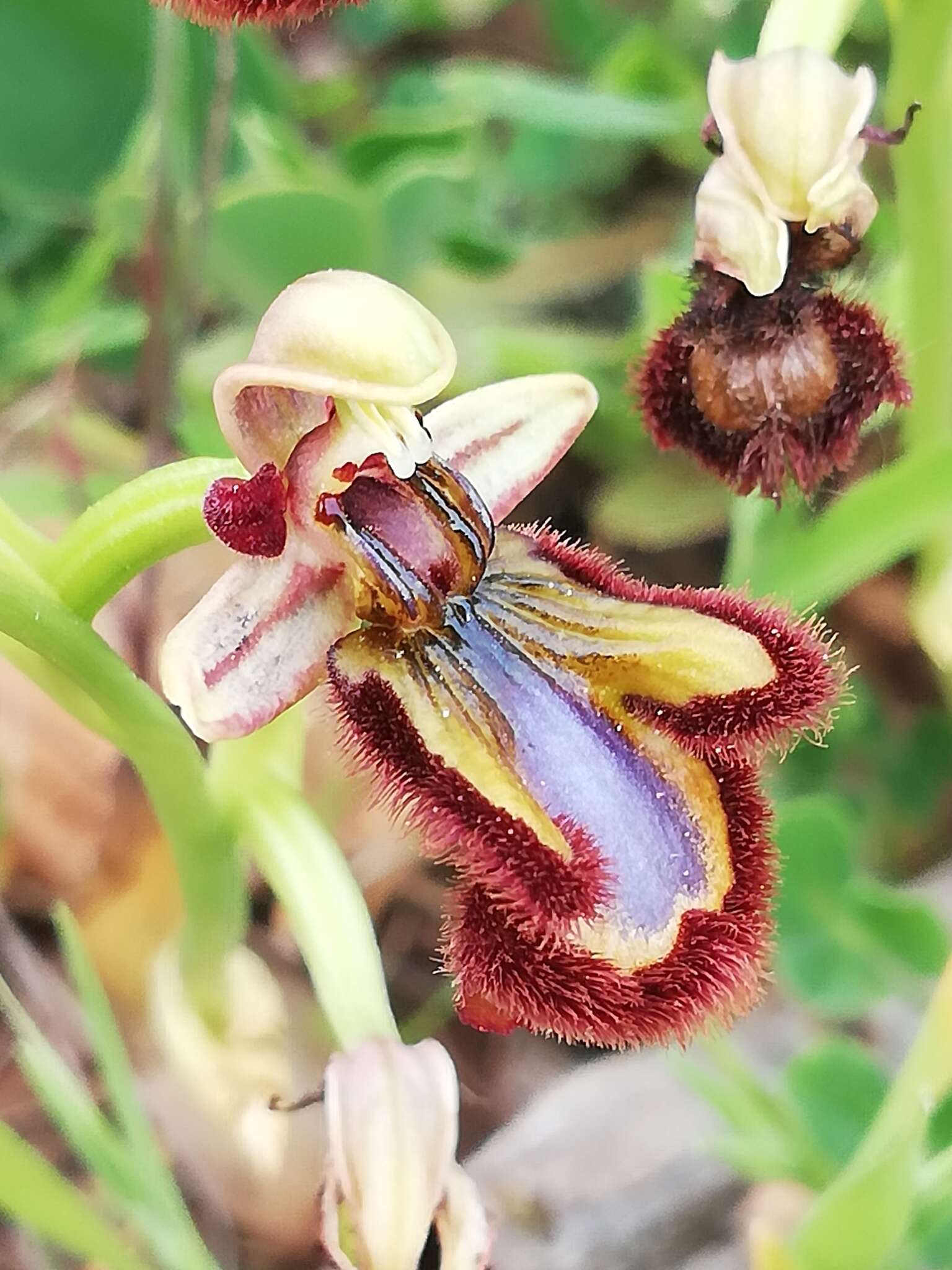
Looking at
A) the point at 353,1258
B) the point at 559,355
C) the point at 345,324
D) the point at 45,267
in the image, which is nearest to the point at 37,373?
the point at 45,267

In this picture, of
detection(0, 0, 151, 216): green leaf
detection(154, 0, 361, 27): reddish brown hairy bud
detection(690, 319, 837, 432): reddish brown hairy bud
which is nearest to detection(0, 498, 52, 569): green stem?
detection(154, 0, 361, 27): reddish brown hairy bud

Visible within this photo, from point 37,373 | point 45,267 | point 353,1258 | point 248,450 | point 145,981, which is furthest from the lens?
point 45,267

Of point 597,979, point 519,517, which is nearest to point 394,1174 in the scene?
point 597,979

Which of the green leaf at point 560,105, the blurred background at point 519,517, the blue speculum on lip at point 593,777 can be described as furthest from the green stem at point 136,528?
the green leaf at point 560,105

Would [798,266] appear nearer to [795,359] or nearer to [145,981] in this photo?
[795,359]

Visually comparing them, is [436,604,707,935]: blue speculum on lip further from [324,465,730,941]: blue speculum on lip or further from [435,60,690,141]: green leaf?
[435,60,690,141]: green leaf

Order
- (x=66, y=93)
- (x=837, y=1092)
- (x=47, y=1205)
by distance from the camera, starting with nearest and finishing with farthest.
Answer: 1. (x=47, y=1205)
2. (x=837, y=1092)
3. (x=66, y=93)

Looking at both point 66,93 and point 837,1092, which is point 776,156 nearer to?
point 837,1092
